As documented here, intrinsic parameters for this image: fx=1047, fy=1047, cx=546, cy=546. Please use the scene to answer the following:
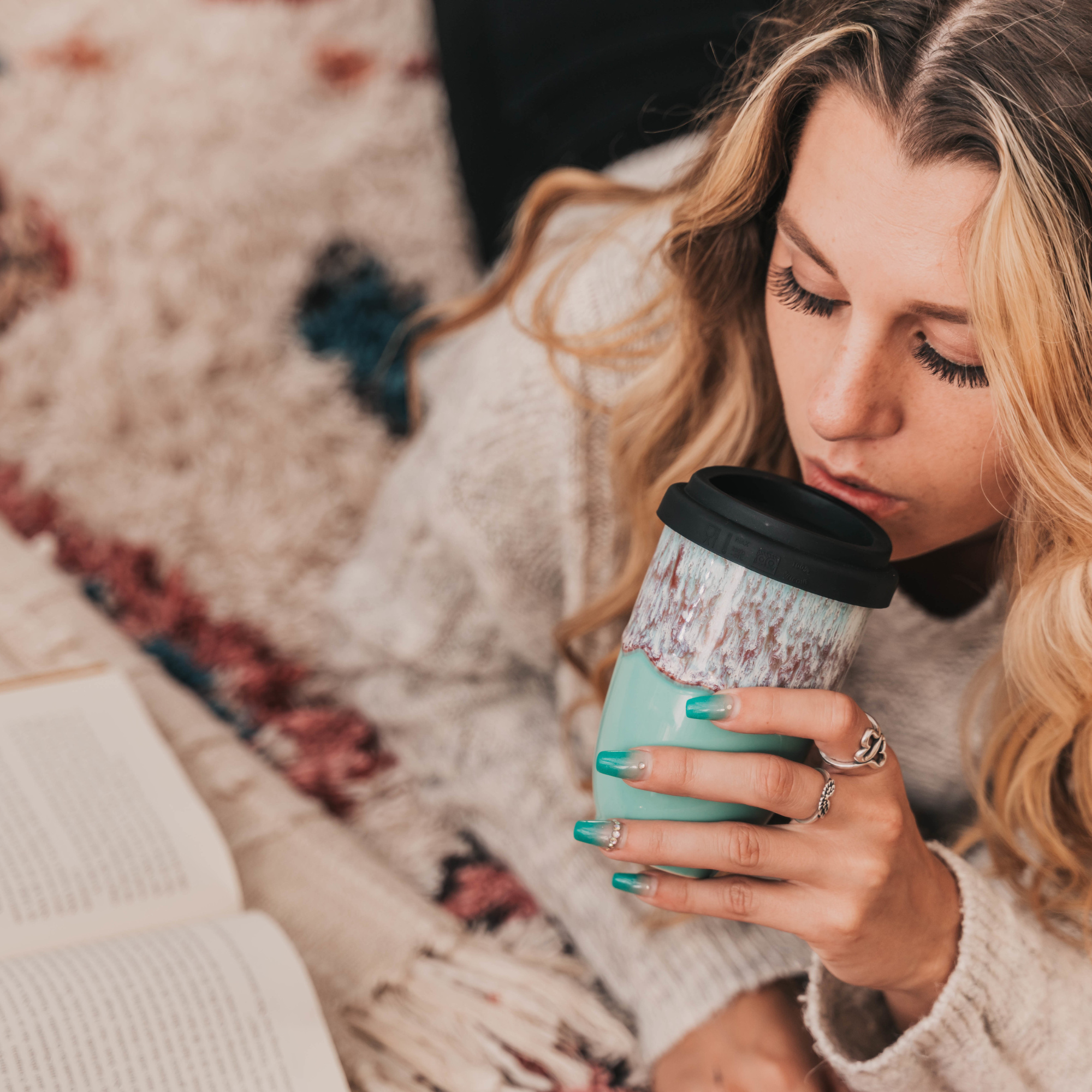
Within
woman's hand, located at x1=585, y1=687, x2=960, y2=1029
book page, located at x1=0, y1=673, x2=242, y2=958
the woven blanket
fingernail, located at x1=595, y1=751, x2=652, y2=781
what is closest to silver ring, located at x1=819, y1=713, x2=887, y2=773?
woman's hand, located at x1=585, y1=687, x2=960, y2=1029

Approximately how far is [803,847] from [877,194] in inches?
15.7

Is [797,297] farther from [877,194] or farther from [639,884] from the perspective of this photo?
[639,884]

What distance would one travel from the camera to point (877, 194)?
24.9 inches

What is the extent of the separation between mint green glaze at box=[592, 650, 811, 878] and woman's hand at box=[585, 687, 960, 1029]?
0.02 m

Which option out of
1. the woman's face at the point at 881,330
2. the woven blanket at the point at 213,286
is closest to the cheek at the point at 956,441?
the woman's face at the point at 881,330

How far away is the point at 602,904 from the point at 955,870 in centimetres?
35

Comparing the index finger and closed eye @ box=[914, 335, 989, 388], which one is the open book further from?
closed eye @ box=[914, 335, 989, 388]

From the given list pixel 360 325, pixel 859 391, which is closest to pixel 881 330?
pixel 859 391

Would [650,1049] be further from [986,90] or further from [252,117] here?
[252,117]

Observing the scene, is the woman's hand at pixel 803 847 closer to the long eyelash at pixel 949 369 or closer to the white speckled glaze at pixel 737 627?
the white speckled glaze at pixel 737 627

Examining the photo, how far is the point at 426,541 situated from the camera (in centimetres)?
112

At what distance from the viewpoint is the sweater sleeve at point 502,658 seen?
3.04ft

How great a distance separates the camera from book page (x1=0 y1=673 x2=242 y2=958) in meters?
0.80

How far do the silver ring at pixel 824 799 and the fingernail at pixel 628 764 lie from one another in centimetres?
10
